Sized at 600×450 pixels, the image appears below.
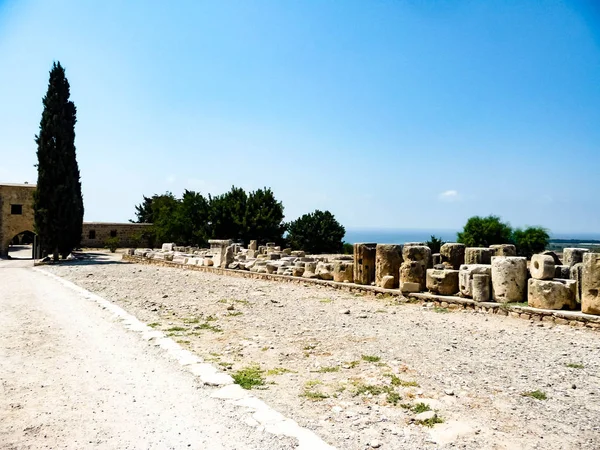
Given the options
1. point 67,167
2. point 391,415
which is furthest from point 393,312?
point 67,167

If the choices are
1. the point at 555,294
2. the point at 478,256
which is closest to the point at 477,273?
the point at 478,256

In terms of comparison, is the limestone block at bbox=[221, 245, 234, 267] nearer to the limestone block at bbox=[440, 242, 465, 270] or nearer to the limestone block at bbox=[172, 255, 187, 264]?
the limestone block at bbox=[172, 255, 187, 264]

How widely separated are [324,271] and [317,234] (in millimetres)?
15068

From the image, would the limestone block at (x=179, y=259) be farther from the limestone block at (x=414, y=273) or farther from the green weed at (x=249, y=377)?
the green weed at (x=249, y=377)

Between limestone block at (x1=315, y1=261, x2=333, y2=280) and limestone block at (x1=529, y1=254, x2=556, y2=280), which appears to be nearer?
limestone block at (x1=529, y1=254, x2=556, y2=280)

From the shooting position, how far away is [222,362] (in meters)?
5.74

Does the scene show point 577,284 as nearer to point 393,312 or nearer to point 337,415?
point 393,312

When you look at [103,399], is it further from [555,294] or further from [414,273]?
[414,273]

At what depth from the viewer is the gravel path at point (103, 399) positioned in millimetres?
3607

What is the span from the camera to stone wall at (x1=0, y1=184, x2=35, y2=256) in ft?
104

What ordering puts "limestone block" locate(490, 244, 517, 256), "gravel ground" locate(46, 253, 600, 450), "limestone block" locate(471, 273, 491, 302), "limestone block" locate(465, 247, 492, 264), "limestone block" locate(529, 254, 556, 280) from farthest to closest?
1. "limestone block" locate(490, 244, 517, 256)
2. "limestone block" locate(465, 247, 492, 264)
3. "limestone block" locate(471, 273, 491, 302)
4. "limestone block" locate(529, 254, 556, 280)
5. "gravel ground" locate(46, 253, 600, 450)

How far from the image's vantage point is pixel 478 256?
11.0m

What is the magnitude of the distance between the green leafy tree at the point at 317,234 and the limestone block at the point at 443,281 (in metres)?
18.4

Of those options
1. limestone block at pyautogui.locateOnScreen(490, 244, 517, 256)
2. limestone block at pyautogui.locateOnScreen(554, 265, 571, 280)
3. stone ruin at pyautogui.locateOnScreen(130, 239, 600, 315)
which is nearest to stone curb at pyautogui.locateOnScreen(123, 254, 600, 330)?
stone ruin at pyautogui.locateOnScreen(130, 239, 600, 315)
